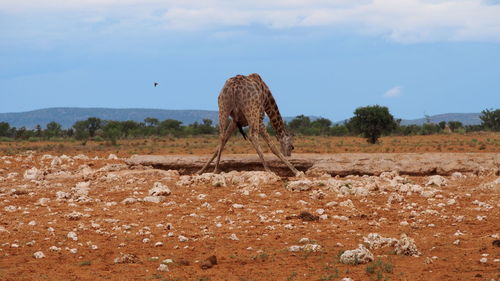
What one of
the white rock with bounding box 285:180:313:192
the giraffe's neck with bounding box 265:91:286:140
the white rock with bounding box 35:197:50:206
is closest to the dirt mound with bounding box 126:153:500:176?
the giraffe's neck with bounding box 265:91:286:140

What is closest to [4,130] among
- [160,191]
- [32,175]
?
[32,175]

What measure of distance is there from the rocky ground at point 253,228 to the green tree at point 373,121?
24.5m

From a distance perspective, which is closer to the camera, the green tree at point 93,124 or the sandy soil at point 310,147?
the sandy soil at point 310,147

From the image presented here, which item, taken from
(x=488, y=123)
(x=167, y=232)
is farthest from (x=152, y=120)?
(x=167, y=232)

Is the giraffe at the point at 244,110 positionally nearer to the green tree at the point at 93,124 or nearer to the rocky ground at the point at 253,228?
the rocky ground at the point at 253,228

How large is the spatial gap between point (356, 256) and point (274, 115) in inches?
306

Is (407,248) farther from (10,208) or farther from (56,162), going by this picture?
(56,162)

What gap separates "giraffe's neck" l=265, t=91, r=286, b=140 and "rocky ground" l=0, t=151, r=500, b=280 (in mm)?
1884

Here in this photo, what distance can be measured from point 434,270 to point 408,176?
6.03 meters

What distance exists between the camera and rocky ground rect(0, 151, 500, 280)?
673 centimetres

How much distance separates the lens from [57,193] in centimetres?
1080

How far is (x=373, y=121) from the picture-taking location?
36875mm

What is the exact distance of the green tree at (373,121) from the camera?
120 ft

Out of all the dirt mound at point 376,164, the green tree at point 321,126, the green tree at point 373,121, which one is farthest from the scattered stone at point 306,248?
the green tree at point 321,126
